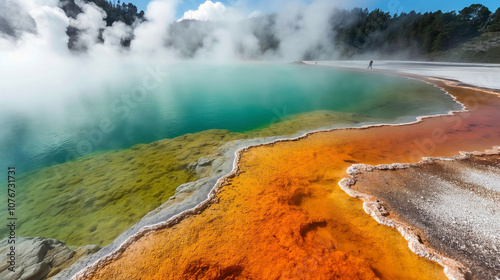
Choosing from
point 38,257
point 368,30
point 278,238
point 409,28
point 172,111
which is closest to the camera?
point 38,257

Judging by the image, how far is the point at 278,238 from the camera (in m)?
4.49

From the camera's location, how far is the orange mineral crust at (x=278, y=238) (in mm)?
3887

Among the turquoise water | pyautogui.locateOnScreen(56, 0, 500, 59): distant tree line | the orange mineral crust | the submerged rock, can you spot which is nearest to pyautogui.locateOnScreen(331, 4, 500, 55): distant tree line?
pyautogui.locateOnScreen(56, 0, 500, 59): distant tree line

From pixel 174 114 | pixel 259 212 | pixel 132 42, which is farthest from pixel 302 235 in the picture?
pixel 132 42

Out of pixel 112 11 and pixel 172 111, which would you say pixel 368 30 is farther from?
pixel 112 11

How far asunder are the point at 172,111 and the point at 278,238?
51.2 feet

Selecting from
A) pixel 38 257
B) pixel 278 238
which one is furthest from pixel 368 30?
pixel 38 257

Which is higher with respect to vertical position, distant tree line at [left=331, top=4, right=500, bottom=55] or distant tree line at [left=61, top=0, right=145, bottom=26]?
distant tree line at [left=61, top=0, right=145, bottom=26]

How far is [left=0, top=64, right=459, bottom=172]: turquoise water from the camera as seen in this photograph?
11961 mm

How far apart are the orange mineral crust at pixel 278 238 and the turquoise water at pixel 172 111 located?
7575 mm

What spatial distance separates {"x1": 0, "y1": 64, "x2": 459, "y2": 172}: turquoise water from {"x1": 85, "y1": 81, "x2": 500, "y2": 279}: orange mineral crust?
7575 millimetres

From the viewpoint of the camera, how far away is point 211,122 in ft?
50.2

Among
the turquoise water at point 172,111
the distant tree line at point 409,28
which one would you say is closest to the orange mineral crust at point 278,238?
the turquoise water at point 172,111

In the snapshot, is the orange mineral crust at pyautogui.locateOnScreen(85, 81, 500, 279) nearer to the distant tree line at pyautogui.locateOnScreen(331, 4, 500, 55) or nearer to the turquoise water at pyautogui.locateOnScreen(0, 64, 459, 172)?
the turquoise water at pyautogui.locateOnScreen(0, 64, 459, 172)
